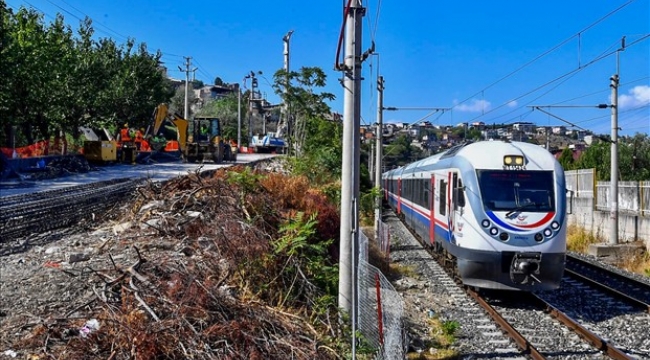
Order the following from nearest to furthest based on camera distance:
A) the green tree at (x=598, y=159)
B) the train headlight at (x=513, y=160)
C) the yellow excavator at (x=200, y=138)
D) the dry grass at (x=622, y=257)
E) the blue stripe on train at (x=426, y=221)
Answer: the train headlight at (x=513, y=160) < the blue stripe on train at (x=426, y=221) < the dry grass at (x=622, y=257) < the green tree at (x=598, y=159) < the yellow excavator at (x=200, y=138)

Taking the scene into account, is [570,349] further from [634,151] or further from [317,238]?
[634,151]

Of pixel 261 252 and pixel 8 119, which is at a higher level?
pixel 8 119

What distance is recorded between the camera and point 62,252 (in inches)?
388

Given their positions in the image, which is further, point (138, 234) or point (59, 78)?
point (59, 78)

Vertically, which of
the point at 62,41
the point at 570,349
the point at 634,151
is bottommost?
the point at 570,349

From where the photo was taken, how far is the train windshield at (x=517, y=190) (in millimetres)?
11797

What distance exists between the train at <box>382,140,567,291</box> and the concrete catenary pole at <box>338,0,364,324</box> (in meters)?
4.59

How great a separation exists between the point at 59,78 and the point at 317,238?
28458mm

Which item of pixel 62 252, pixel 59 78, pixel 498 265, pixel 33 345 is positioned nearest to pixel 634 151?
pixel 498 265

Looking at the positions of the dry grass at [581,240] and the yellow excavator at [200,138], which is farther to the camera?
the yellow excavator at [200,138]

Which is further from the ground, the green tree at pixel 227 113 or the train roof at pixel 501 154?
the green tree at pixel 227 113

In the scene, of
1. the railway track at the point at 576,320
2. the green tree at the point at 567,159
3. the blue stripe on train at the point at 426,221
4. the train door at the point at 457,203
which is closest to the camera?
the railway track at the point at 576,320

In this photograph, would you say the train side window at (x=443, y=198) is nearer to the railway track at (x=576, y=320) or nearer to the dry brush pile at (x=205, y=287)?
the railway track at (x=576, y=320)

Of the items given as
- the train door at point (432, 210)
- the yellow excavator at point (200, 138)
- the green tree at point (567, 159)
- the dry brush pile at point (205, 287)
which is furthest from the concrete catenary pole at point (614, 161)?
the yellow excavator at point (200, 138)
